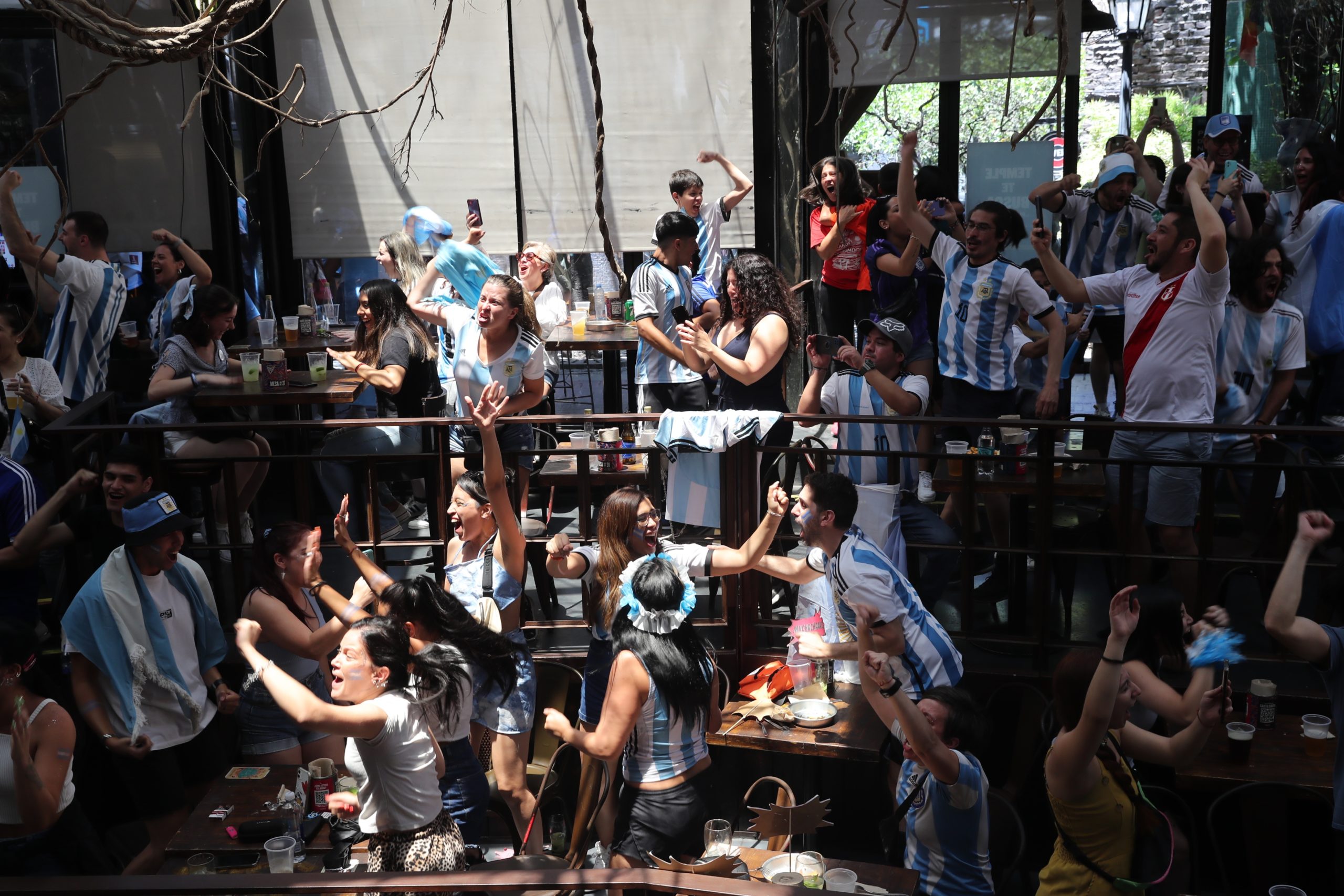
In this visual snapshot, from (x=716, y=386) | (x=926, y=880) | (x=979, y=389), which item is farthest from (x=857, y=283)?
(x=926, y=880)

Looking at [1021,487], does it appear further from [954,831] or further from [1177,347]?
[954,831]

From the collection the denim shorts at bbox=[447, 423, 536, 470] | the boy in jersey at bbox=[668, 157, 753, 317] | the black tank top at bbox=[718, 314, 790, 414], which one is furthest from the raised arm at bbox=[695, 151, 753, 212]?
the denim shorts at bbox=[447, 423, 536, 470]

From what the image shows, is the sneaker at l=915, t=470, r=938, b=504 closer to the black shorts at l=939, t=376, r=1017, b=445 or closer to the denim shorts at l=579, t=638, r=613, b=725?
the black shorts at l=939, t=376, r=1017, b=445

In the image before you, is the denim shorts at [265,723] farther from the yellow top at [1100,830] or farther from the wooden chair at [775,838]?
the yellow top at [1100,830]

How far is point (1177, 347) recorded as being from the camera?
18.6 ft

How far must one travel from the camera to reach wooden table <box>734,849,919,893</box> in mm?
3977

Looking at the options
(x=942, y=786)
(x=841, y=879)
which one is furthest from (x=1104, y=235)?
(x=841, y=879)

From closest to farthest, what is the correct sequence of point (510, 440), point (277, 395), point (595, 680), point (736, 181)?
point (595, 680) → point (510, 440) → point (277, 395) → point (736, 181)

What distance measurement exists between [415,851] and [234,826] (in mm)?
870

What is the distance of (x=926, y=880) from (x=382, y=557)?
3049 millimetres

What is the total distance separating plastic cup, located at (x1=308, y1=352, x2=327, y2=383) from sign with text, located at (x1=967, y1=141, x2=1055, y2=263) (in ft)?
18.6

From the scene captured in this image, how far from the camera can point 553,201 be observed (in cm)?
992

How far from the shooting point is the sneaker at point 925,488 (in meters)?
6.45

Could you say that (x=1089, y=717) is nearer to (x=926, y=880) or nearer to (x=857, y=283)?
(x=926, y=880)
